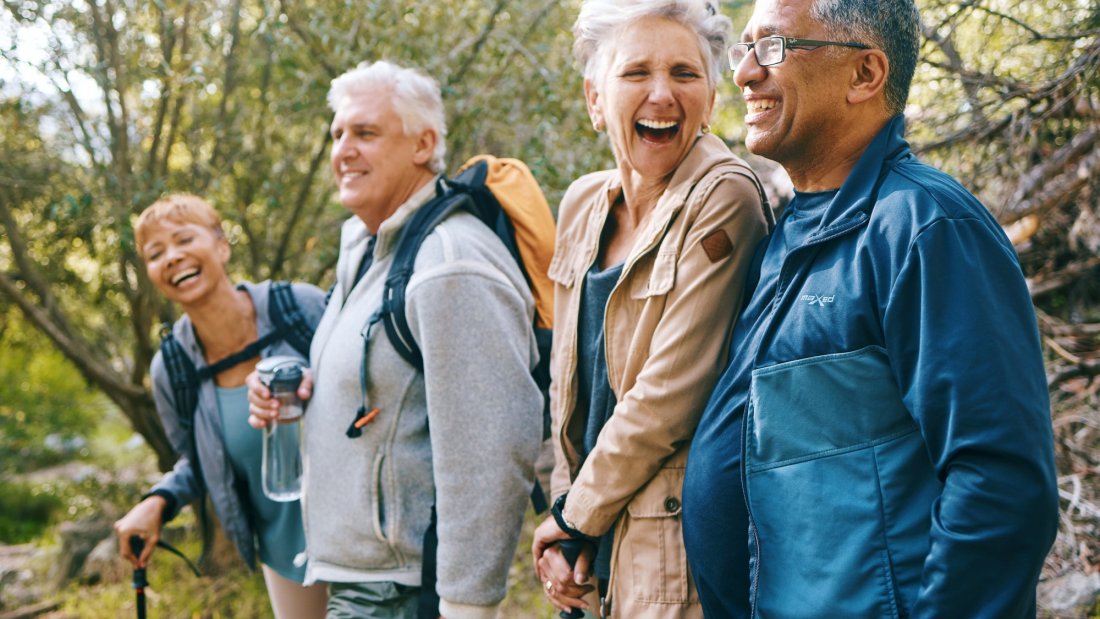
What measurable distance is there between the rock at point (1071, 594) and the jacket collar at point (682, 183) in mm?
2552

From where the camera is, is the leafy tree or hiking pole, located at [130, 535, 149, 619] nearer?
hiking pole, located at [130, 535, 149, 619]

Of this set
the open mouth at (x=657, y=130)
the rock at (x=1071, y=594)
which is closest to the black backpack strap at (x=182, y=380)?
the open mouth at (x=657, y=130)

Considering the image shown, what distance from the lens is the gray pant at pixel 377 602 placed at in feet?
7.41

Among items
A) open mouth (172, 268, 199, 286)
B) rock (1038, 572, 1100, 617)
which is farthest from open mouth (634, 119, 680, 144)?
rock (1038, 572, 1100, 617)

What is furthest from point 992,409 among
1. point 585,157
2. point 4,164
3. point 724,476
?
point 4,164

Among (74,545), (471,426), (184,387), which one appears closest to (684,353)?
(471,426)

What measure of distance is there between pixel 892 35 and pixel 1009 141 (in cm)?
216

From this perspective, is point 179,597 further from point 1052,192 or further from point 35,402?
point 1052,192

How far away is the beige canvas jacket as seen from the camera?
5.61ft

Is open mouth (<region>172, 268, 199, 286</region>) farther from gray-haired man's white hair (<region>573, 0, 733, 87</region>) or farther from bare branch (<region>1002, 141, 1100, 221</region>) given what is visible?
bare branch (<region>1002, 141, 1100, 221</region>)

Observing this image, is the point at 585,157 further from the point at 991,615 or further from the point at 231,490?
the point at 991,615

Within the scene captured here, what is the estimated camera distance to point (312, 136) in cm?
516

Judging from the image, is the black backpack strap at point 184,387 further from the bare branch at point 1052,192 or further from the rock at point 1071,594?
the bare branch at point 1052,192

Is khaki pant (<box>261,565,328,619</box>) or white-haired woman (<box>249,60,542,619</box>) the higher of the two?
white-haired woman (<box>249,60,542,619</box>)
